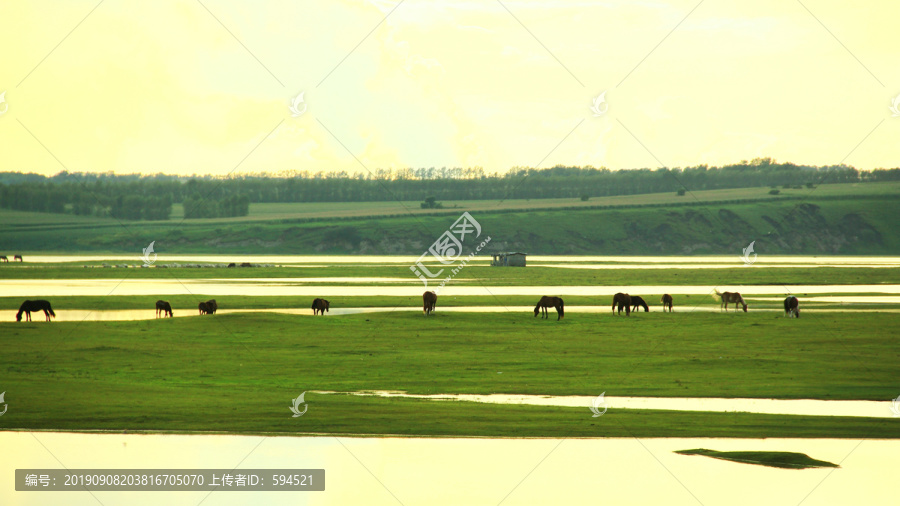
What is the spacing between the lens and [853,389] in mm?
31562

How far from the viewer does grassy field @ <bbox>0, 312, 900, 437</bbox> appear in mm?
25453

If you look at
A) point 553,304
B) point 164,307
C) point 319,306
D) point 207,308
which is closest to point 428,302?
point 319,306

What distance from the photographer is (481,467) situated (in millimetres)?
21188

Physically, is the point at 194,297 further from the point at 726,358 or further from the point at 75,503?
the point at 75,503

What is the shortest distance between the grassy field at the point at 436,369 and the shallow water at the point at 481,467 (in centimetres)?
118

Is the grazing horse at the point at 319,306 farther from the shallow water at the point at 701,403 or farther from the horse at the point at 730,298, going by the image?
the horse at the point at 730,298

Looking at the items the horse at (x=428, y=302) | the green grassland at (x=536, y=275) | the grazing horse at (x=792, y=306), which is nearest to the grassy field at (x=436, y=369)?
the horse at (x=428, y=302)

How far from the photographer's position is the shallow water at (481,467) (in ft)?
62.8

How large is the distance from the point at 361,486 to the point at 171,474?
13.8ft

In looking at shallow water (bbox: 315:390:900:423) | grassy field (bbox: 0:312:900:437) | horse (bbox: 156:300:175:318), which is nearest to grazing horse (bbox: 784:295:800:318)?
grassy field (bbox: 0:312:900:437)

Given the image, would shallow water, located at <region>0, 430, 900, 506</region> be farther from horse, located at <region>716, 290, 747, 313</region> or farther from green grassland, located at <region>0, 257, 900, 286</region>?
green grassland, located at <region>0, 257, 900, 286</region>

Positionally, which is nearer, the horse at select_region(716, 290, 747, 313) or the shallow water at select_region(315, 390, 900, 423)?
the shallow water at select_region(315, 390, 900, 423)

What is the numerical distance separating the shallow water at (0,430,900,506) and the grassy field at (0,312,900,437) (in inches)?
46.3

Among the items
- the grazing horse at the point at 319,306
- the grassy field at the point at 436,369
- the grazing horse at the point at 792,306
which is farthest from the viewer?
the grazing horse at the point at 319,306
